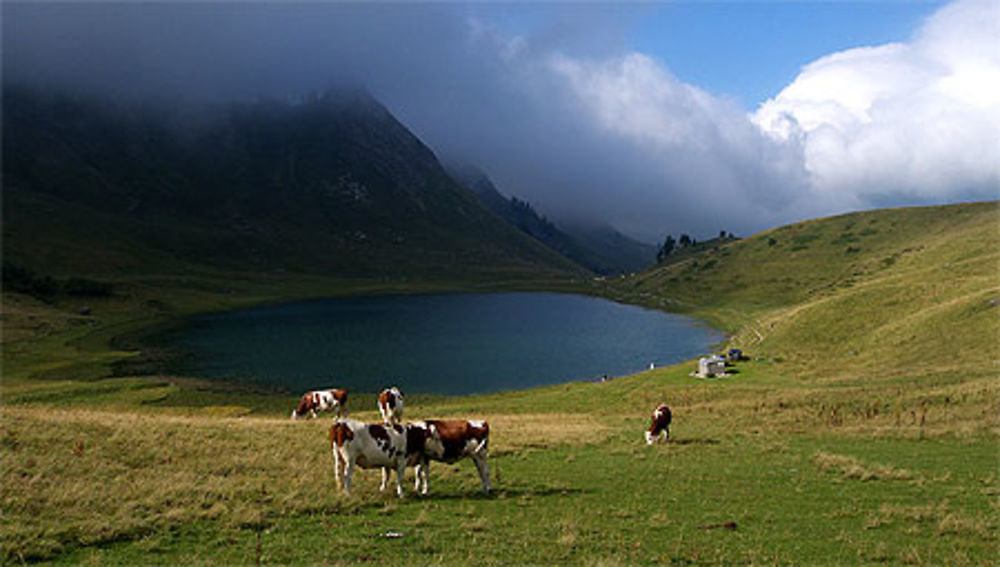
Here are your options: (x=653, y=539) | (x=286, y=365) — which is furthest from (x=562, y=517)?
(x=286, y=365)

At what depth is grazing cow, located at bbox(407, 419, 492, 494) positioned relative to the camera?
57.8 ft

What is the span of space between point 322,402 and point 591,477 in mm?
24563

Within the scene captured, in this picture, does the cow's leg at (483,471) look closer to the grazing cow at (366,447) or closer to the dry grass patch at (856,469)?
the grazing cow at (366,447)

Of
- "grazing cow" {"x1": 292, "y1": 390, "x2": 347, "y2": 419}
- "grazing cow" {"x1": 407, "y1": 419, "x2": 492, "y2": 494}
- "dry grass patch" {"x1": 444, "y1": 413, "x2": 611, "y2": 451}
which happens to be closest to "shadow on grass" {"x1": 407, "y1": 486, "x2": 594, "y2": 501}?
"grazing cow" {"x1": 407, "y1": 419, "x2": 492, "y2": 494}

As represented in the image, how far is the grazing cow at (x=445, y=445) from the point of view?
693 inches

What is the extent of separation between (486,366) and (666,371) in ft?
86.2

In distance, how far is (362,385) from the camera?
65.5 metres

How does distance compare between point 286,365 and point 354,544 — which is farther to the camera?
point 286,365

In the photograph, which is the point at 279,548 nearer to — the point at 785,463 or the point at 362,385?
the point at 785,463

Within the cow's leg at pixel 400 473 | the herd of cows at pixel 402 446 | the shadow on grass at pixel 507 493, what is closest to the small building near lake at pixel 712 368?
the shadow on grass at pixel 507 493

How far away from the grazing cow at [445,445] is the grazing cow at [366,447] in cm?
50

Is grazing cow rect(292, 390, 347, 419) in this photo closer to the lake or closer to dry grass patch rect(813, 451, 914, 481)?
the lake

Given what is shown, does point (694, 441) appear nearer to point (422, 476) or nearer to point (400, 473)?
point (422, 476)

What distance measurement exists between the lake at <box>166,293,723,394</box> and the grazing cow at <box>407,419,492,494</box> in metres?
47.0
